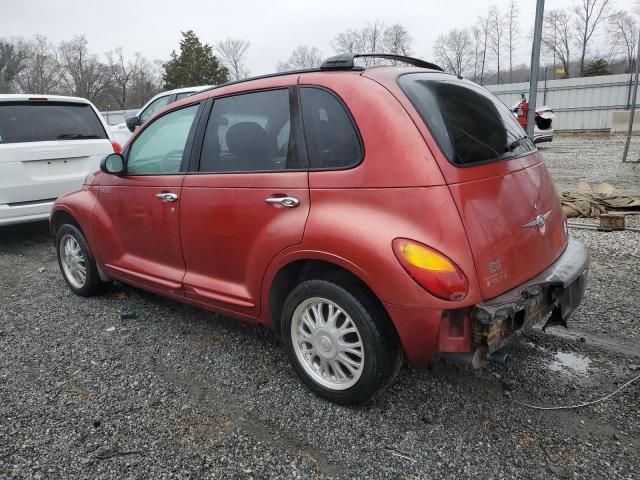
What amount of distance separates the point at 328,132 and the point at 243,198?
0.65 meters

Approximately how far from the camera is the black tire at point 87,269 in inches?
173

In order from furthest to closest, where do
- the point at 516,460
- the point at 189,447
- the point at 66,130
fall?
the point at 66,130 < the point at 189,447 < the point at 516,460

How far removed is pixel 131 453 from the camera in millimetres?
2445

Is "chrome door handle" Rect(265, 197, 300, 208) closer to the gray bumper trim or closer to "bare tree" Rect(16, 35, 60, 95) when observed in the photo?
the gray bumper trim

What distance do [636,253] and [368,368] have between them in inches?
149

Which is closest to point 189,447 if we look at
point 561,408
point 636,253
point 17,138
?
point 561,408

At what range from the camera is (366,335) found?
8.21 feet

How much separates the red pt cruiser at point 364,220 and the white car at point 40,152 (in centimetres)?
342

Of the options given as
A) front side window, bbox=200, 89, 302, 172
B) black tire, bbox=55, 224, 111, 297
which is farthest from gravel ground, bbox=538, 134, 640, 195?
black tire, bbox=55, 224, 111, 297

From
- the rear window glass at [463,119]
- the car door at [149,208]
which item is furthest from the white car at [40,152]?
the rear window glass at [463,119]

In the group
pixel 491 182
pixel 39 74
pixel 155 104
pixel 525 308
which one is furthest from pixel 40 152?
pixel 39 74

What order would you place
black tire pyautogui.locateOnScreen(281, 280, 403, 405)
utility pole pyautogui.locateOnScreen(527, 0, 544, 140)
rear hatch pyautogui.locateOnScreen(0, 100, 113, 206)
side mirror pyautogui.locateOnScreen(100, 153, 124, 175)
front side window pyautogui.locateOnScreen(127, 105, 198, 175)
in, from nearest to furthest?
black tire pyautogui.locateOnScreen(281, 280, 403, 405) < front side window pyautogui.locateOnScreen(127, 105, 198, 175) < side mirror pyautogui.locateOnScreen(100, 153, 124, 175) < utility pole pyautogui.locateOnScreen(527, 0, 544, 140) < rear hatch pyautogui.locateOnScreen(0, 100, 113, 206)

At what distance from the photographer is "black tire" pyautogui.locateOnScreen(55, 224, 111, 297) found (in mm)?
4391

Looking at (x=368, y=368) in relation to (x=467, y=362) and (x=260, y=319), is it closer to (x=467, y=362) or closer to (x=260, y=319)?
(x=467, y=362)
